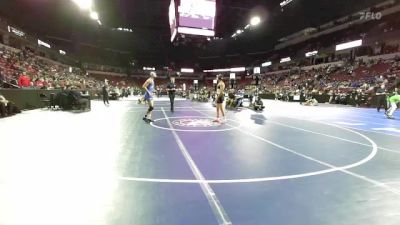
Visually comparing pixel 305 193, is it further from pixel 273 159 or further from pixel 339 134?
pixel 339 134

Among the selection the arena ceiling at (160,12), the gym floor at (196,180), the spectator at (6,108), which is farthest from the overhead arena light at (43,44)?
the gym floor at (196,180)

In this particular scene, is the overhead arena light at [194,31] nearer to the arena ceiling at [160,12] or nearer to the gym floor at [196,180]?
the arena ceiling at [160,12]

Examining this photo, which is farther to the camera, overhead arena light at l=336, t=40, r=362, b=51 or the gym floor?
overhead arena light at l=336, t=40, r=362, b=51

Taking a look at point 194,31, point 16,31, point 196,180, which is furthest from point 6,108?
point 16,31

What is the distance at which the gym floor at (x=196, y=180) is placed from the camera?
359cm

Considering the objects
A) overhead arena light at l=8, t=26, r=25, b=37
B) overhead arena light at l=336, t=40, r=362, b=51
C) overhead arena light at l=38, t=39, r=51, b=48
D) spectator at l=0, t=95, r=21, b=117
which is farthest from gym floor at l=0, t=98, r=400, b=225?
overhead arena light at l=38, t=39, r=51, b=48

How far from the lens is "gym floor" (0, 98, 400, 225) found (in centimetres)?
359

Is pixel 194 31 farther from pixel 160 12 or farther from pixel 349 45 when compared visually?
pixel 349 45

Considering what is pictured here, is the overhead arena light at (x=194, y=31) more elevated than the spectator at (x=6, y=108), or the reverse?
the overhead arena light at (x=194, y=31)

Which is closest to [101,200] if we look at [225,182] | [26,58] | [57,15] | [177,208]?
[177,208]

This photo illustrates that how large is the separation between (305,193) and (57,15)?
4117 cm

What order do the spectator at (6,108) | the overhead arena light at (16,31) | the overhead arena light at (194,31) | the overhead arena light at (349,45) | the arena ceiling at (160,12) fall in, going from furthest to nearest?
the overhead arena light at (349,45), the overhead arena light at (16,31), the arena ceiling at (160,12), the overhead arena light at (194,31), the spectator at (6,108)

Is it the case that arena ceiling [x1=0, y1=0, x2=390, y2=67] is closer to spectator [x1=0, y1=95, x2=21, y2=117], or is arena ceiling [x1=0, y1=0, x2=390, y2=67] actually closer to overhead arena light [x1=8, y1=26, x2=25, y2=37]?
overhead arena light [x1=8, y1=26, x2=25, y2=37]

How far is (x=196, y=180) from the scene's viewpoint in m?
4.87
